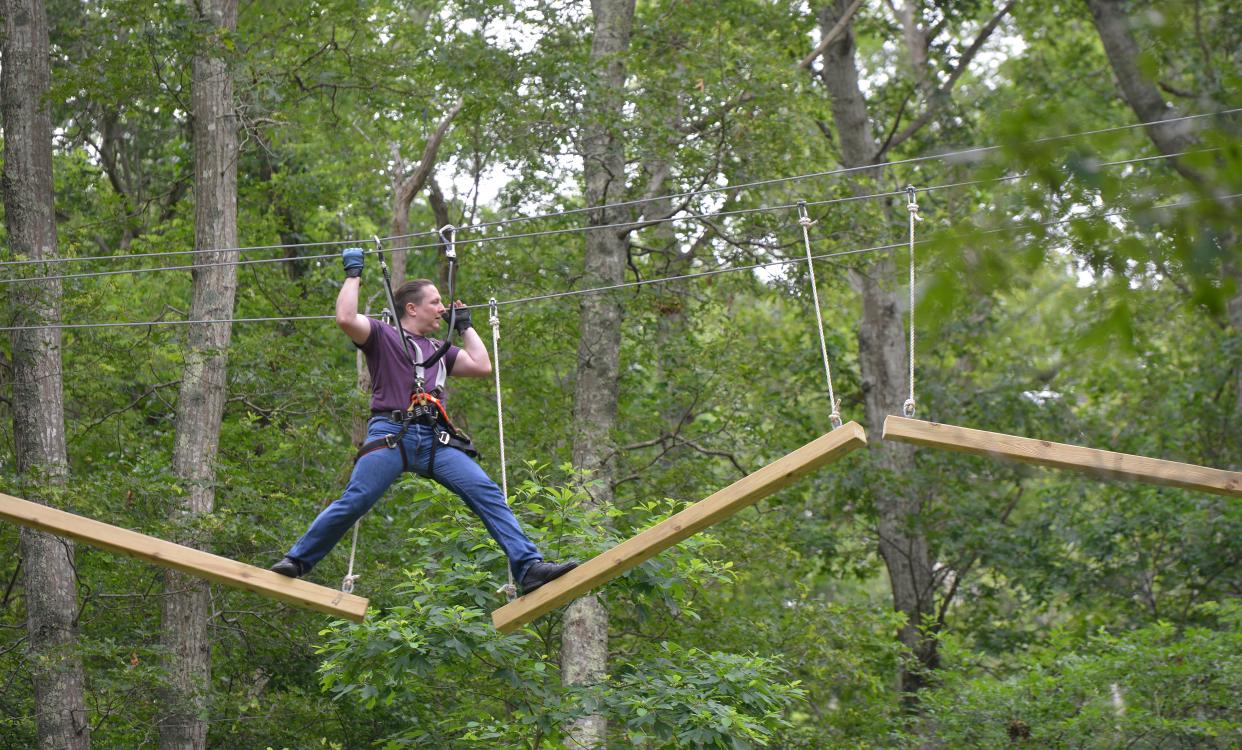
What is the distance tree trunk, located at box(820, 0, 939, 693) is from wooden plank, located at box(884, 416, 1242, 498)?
8464 mm

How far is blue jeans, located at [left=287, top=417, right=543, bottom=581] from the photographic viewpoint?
5.43 meters

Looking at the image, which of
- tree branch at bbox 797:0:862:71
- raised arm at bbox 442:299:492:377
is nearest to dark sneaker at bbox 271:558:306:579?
raised arm at bbox 442:299:492:377

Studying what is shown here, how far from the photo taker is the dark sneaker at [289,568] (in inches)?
213

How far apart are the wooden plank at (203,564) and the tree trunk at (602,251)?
578cm

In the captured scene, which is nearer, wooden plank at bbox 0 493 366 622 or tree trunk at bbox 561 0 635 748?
wooden plank at bbox 0 493 366 622

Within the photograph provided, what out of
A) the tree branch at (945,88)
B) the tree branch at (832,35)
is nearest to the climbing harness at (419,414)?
the tree branch at (832,35)

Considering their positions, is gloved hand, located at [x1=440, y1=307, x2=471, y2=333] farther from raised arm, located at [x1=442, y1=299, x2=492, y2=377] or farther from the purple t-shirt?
the purple t-shirt

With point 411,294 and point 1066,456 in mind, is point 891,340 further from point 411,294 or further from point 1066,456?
point 411,294

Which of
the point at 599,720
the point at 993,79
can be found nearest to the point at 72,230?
the point at 599,720

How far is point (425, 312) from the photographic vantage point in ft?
18.4

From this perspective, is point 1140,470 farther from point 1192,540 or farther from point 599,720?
point 1192,540

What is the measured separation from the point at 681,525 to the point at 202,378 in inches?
231

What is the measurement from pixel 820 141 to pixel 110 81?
7.45 meters

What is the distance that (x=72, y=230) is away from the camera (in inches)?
491
